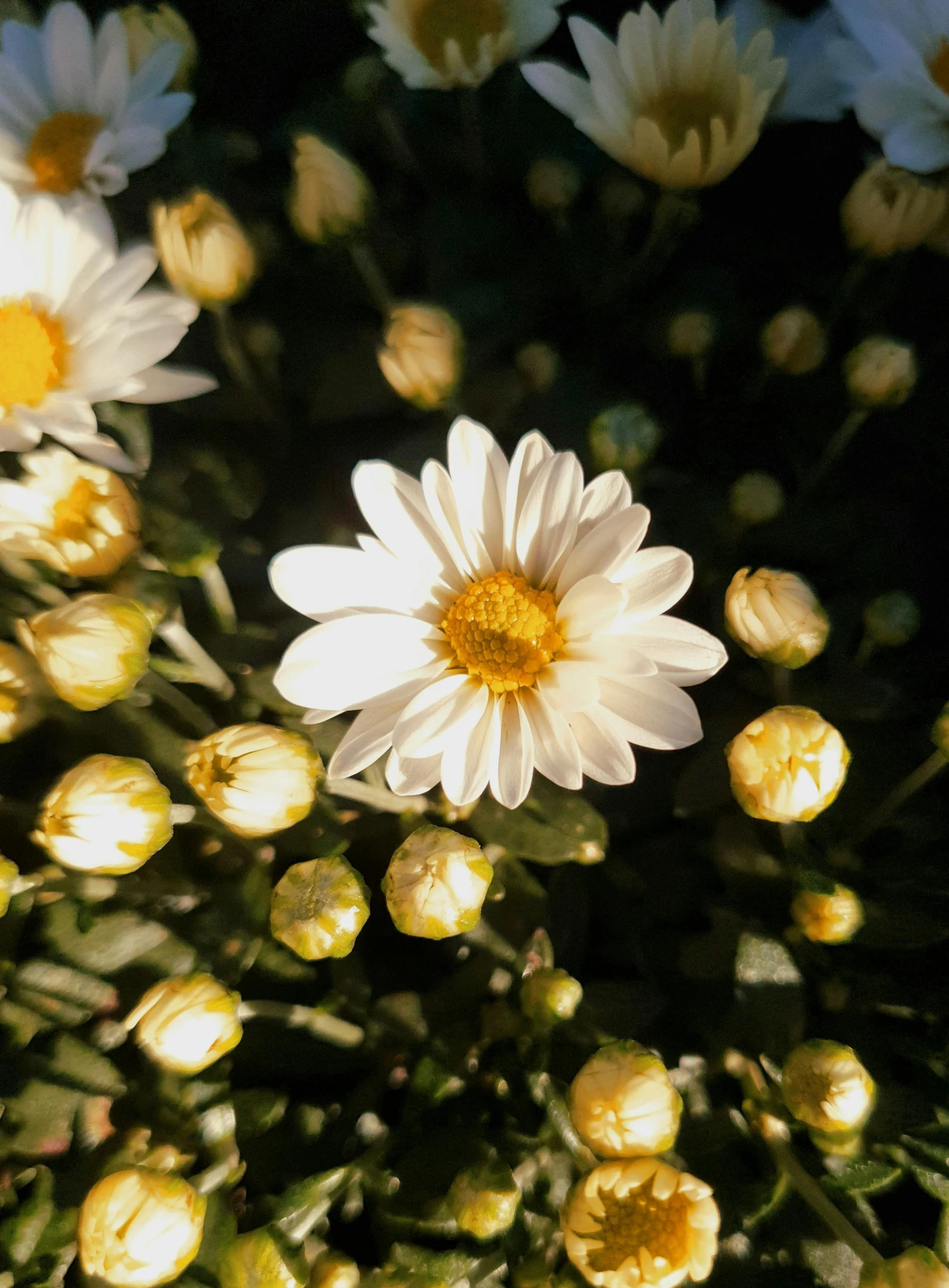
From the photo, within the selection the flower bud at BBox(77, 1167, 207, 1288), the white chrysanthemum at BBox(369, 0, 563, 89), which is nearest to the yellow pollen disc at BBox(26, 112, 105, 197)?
the white chrysanthemum at BBox(369, 0, 563, 89)

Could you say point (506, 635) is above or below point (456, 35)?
below

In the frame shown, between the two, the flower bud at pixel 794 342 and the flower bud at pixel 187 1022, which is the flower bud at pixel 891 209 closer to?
the flower bud at pixel 794 342

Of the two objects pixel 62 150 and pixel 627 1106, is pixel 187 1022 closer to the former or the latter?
pixel 627 1106

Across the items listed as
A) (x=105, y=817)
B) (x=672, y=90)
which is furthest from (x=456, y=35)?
(x=105, y=817)

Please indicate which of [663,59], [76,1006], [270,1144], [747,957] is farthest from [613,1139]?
[663,59]

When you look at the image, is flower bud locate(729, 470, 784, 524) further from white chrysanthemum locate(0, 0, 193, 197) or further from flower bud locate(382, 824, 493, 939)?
white chrysanthemum locate(0, 0, 193, 197)
